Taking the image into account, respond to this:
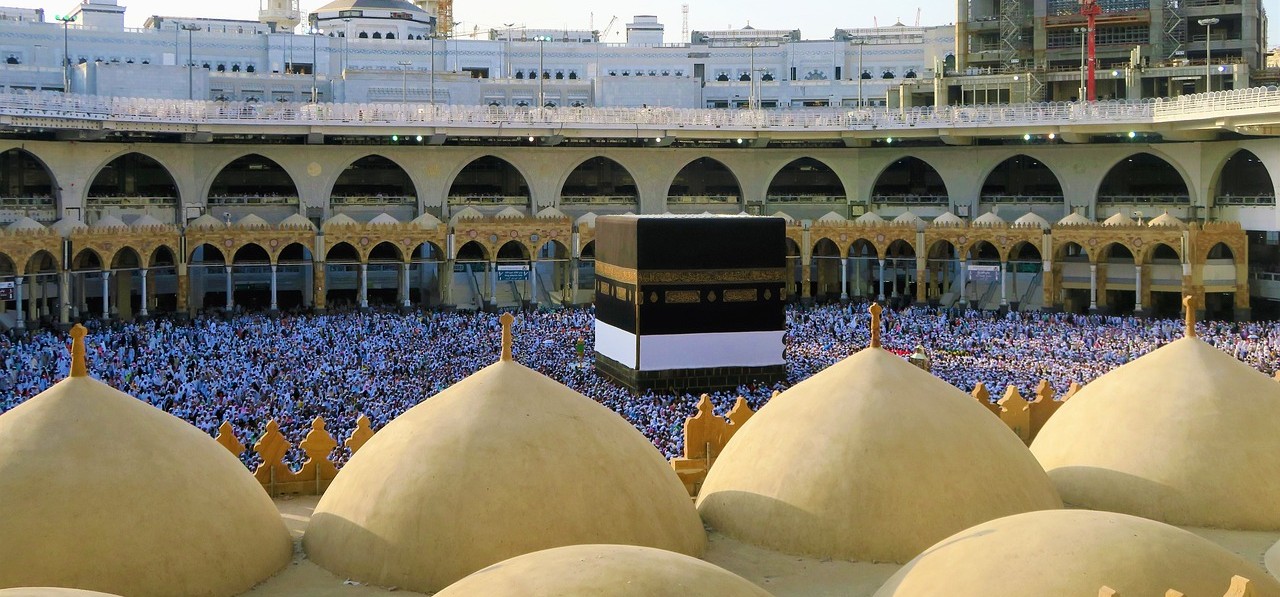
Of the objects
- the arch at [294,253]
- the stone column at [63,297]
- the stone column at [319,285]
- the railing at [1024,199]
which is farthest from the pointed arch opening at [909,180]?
the stone column at [63,297]

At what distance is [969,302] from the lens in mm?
37438

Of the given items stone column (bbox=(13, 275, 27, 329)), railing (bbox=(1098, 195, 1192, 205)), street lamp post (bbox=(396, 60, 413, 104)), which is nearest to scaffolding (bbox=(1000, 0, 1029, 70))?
railing (bbox=(1098, 195, 1192, 205))

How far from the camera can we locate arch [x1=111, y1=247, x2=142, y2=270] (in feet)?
115

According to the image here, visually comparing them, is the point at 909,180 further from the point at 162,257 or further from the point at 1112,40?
the point at 162,257

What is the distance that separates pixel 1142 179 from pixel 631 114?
1542cm

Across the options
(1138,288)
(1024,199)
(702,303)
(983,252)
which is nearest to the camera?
(702,303)

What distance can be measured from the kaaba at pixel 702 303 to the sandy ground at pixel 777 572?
14989mm

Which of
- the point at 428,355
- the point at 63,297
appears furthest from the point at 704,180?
the point at 428,355

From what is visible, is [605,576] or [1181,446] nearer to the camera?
[605,576]

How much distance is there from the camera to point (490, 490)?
8.05 m

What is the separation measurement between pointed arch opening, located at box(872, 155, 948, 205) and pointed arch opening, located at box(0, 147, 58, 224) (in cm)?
2372

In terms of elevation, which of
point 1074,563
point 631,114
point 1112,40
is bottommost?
point 1074,563

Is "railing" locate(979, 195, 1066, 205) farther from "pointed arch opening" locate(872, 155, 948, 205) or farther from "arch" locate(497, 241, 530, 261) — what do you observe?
"arch" locate(497, 241, 530, 261)

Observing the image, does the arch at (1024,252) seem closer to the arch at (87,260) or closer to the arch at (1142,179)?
the arch at (1142,179)
